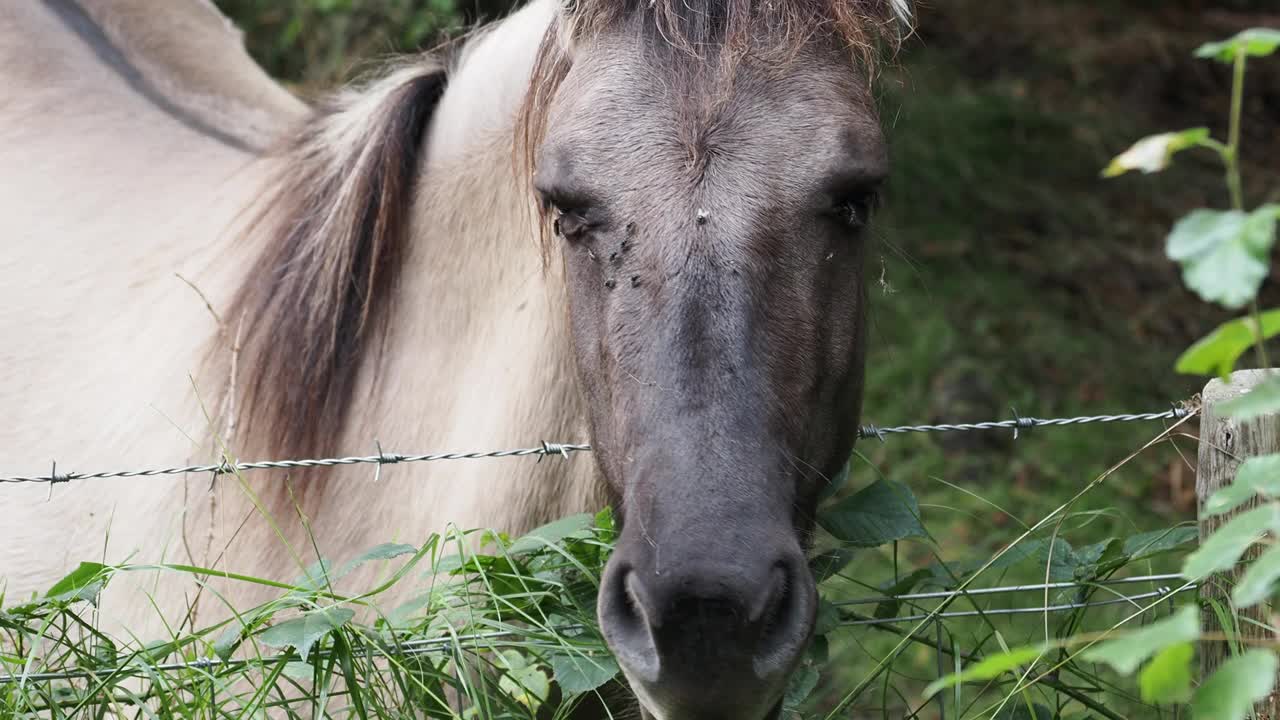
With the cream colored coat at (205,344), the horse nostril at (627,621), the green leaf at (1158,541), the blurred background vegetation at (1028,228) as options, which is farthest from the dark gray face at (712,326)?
the blurred background vegetation at (1028,228)

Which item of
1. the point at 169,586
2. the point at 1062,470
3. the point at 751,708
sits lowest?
the point at 1062,470

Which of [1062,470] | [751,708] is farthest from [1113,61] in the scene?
[751,708]

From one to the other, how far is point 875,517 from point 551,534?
504mm

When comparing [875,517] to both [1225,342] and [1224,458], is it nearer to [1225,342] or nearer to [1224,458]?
[1224,458]

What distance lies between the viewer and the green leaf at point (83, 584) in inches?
68.1

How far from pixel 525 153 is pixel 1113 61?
6368 mm

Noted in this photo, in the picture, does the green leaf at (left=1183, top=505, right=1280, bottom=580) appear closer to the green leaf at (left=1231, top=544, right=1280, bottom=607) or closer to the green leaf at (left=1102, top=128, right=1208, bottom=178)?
the green leaf at (left=1231, top=544, right=1280, bottom=607)

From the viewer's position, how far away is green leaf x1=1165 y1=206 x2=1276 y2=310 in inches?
37.8

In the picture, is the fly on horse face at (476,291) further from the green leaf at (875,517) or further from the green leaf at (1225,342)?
the green leaf at (1225,342)

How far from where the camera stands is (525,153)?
7.06 feet

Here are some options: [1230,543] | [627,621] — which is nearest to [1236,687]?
[1230,543]

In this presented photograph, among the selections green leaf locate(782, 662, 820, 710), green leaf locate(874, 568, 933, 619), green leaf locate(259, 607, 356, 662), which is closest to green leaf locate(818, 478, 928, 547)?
green leaf locate(874, 568, 933, 619)

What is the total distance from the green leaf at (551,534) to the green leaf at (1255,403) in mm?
1074

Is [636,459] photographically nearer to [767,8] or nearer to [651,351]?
[651,351]
